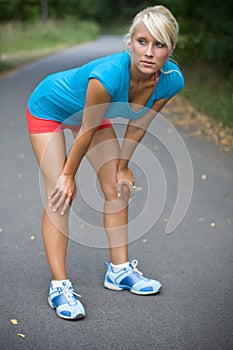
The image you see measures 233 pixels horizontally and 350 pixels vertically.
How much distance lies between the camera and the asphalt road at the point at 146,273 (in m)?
3.13

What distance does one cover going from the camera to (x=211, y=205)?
5.53m

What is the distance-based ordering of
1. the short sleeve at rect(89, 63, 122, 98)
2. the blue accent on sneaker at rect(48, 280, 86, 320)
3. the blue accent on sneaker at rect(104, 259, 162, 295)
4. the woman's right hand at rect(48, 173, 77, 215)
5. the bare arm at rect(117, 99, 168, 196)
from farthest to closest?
the blue accent on sneaker at rect(104, 259, 162, 295) < the bare arm at rect(117, 99, 168, 196) < the blue accent on sneaker at rect(48, 280, 86, 320) < the woman's right hand at rect(48, 173, 77, 215) < the short sleeve at rect(89, 63, 122, 98)

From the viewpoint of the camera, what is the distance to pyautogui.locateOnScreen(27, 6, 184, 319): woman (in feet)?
9.93

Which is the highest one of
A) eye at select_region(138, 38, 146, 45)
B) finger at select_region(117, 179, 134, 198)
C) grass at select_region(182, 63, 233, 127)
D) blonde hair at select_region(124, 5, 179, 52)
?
blonde hair at select_region(124, 5, 179, 52)

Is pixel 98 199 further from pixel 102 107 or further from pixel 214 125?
pixel 214 125

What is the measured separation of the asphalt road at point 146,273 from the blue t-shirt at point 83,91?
111 cm

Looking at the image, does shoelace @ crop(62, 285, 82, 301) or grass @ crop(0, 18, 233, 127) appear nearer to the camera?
shoelace @ crop(62, 285, 82, 301)

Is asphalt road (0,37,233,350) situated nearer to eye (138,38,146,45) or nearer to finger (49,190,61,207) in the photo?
A: finger (49,190,61,207)

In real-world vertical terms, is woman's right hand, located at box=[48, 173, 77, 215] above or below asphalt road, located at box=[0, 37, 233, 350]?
above

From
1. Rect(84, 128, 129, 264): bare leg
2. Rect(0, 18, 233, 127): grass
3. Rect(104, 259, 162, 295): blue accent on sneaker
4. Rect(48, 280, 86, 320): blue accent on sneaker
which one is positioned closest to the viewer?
Rect(48, 280, 86, 320): blue accent on sneaker

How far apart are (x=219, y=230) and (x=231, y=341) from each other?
6.16 feet

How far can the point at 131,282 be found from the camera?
370 cm

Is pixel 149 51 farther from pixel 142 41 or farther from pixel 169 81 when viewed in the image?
pixel 169 81

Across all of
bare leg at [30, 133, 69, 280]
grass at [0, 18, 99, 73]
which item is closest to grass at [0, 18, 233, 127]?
grass at [0, 18, 99, 73]
